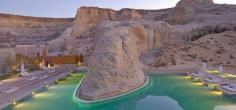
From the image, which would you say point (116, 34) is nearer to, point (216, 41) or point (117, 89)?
point (117, 89)

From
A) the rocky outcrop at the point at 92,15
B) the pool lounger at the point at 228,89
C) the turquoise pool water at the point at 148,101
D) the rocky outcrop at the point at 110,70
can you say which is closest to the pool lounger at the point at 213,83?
the turquoise pool water at the point at 148,101

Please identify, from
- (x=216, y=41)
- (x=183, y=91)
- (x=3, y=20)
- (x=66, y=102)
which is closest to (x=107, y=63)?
(x=66, y=102)

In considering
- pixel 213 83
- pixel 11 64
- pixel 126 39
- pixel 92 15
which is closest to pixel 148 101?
pixel 126 39

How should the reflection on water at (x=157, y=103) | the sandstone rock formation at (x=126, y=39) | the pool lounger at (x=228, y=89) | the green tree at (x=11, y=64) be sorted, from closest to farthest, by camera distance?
the reflection on water at (x=157, y=103) < the pool lounger at (x=228, y=89) < the sandstone rock formation at (x=126, y=39) < the green tree at (x=11, y=64)

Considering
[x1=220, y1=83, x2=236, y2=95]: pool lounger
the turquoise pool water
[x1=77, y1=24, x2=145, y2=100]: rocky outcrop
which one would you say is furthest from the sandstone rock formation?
[x1=220, y1=83, x2=236, y2=95]: pool lounger

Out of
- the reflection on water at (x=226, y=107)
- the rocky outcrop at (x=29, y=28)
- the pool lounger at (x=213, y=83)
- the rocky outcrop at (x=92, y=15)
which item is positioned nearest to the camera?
the reflection on water at (x=226, y=107)

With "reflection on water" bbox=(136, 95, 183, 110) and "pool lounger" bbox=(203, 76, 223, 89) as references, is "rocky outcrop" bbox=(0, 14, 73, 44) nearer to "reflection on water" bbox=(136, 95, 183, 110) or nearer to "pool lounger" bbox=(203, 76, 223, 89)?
"pool lounger" bbox=(203, 76, 223, 89)

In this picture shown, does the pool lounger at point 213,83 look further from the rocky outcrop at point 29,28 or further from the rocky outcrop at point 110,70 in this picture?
the rocky outcrop at point 29,28
